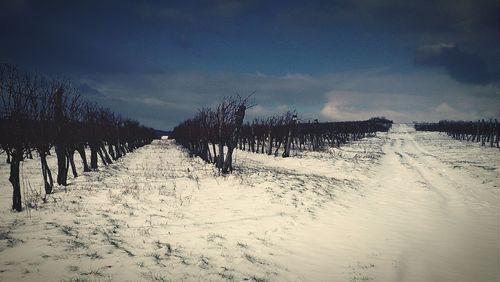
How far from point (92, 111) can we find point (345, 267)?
25374mm

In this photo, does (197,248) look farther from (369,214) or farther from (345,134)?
(345,134)

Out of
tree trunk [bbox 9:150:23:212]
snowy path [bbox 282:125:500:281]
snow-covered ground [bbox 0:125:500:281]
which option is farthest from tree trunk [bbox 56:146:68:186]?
snowy path [bbox 282:125:500:281]

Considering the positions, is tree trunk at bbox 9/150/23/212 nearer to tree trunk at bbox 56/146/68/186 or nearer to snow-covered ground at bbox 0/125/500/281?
snow-covered ground at bbox 0/125/500/281

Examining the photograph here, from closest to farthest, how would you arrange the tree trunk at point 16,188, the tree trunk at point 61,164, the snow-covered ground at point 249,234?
the snow-covered ground at point 249,234
the tree trunk at point 16,188
the tree trunk at point 61,164

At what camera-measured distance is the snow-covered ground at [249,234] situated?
6.22 metres

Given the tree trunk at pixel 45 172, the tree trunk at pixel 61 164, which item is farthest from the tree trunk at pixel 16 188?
the tree trunk at pixel 61 164

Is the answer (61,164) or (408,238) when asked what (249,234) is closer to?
(408,238)

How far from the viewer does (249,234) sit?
8430mm

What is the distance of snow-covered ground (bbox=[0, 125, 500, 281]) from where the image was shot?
6219 millimetres

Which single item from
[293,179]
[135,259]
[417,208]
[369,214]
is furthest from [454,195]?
[135,259]

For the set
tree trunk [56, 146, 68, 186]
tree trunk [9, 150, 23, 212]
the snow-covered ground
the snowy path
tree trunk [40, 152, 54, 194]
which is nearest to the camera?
the snow-covered ground

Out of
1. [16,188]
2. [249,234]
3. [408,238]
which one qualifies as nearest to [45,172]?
[16,188]

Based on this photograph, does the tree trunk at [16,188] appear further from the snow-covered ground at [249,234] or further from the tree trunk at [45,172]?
the tree trunk at [45,172]

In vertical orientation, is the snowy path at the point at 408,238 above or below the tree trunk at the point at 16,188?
below
